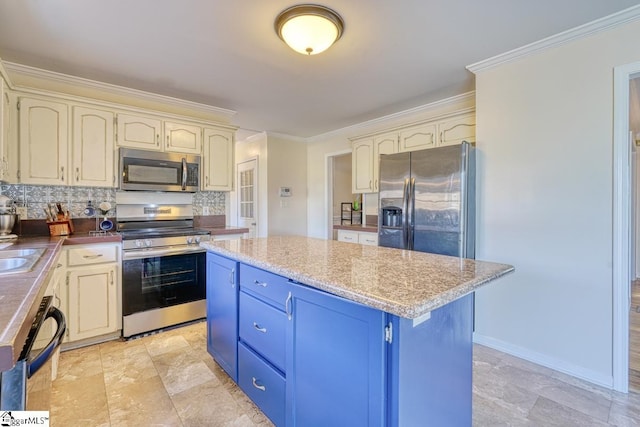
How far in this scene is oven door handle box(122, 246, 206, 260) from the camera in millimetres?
2649

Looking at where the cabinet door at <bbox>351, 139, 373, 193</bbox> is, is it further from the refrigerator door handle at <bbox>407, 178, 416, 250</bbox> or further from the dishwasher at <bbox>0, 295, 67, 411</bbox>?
the dishwasher at <bbox>0, 295, 67, 411</bbox>

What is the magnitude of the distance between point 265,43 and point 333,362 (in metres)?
2.17

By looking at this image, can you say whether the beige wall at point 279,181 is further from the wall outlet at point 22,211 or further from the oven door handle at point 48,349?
the oven door handle at point 48,349

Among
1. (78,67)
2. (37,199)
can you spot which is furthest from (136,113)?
(37,199)

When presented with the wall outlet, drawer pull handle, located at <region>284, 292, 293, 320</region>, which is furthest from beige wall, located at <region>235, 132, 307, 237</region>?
drawer pull handle, located at <region>284, 292, 293, 320</region>

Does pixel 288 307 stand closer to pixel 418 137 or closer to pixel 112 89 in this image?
pixel 418 137

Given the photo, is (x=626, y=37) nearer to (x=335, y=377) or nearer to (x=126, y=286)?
(x=335, y=377)

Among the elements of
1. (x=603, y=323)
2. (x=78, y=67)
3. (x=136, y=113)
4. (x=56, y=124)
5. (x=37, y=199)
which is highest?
(x=78, y=67)

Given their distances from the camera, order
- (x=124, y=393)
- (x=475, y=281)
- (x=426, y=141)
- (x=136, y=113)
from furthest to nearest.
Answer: (x=426, y=141) < (x=136, y=113) < (x=124, y=393) < (x=475, y=281)

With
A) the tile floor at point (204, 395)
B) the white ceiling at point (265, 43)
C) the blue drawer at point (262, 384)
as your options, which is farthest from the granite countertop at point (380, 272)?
the white ceiling at point (265, 43)

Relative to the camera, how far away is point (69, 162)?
2.67 metres

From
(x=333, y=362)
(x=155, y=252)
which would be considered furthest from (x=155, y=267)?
(x=333, y=362)

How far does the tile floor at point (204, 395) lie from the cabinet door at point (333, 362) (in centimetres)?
57

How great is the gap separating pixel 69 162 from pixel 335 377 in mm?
2943
